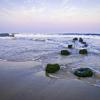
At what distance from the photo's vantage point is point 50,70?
9.19 metres

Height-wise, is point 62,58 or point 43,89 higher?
point 43,89

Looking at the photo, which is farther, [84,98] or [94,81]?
[94,81]

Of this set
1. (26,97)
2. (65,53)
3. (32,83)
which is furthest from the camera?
(65,53)

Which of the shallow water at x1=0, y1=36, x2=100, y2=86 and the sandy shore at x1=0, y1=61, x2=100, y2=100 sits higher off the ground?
the sandy shore at x1=0, y1=61, x2=100, y2=100

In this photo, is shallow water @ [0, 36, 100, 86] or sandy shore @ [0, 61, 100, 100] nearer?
sandy shore @ [0, 61, 100, 100]

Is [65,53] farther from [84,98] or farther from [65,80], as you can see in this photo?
[84,98]

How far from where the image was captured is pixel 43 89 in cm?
633

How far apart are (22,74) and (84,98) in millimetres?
3978

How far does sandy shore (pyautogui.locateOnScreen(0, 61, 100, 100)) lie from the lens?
5.58 meters

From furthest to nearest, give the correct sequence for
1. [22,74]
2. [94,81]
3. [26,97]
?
[22,74] < [94,81] < [26,97]

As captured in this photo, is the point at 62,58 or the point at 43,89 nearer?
the point at 43,89

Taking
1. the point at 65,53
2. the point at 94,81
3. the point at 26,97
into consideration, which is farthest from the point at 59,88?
the point at 65,53

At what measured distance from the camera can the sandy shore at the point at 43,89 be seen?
5.58m

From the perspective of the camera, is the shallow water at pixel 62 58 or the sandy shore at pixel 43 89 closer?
the sandy shore at pixel 43 89
